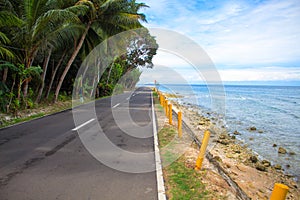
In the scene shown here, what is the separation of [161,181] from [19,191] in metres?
2.56

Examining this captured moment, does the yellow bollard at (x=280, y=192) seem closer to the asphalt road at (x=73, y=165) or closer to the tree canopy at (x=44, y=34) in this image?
the asphalt road at (x=73, y=165)

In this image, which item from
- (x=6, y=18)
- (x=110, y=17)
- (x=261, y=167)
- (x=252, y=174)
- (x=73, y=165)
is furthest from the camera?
(x=110, y=17)

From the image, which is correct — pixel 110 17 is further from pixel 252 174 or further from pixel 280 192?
pixel 280 192

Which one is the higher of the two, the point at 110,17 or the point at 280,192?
the point at 110,17

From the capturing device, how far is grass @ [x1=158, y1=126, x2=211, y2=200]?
13.8ft

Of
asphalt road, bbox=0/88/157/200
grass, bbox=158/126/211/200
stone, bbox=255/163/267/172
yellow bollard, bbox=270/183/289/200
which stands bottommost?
stone, bbox=255/163/267/172

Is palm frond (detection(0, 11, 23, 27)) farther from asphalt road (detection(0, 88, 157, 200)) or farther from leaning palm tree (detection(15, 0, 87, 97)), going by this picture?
asphalt road (detection(0, 88, 157, 200))

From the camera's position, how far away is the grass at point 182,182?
4.19 metres

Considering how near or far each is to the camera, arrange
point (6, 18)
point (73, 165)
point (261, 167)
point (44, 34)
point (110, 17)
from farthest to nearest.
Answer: point (110, 17), point (44, 34), point (6, 18), point (261, 167), point (73, 165)

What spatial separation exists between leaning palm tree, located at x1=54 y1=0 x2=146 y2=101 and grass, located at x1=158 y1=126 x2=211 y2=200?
13311 mm

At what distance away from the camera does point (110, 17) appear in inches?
690

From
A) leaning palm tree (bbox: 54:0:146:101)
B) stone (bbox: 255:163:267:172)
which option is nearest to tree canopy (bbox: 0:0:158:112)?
leaning palm tree (bbox: 54:0:146:101)

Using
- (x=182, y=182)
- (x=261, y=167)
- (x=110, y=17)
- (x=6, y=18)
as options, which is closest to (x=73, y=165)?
(x=182, y=182)

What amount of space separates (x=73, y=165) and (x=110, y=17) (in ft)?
47.0
